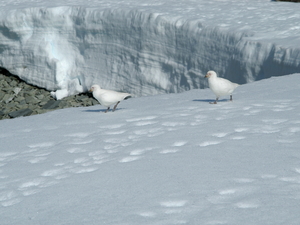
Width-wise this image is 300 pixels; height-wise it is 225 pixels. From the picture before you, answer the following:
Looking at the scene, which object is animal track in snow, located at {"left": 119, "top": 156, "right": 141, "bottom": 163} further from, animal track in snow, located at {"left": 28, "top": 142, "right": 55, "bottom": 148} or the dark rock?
the dark rock

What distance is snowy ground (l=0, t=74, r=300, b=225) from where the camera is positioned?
3080 millimetres

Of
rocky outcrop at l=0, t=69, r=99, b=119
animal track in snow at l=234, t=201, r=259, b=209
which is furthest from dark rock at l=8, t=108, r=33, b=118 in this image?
animal track in snow at l=234, t=201, r=259, b=209

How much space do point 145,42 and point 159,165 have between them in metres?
7.74

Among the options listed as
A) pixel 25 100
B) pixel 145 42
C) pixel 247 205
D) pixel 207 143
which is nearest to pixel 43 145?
pixel 207 143

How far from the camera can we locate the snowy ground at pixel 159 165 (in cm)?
308

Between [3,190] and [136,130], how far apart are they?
1718 mm

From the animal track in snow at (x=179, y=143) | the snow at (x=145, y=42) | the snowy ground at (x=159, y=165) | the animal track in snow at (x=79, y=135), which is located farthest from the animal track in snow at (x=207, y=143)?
the snow at (x=145, y=42)

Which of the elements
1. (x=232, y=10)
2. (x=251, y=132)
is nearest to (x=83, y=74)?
(x=232, y=10)

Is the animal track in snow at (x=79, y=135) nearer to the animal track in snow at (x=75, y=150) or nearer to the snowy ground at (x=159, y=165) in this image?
the snowy ground at (x=159, y=165)

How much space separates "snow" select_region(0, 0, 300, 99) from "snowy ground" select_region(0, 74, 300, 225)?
2.98 meters

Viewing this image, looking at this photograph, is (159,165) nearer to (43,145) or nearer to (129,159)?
(129,159)

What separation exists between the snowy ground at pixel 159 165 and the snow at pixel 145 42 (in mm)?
2983

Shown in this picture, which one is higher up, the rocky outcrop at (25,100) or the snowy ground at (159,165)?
the snowy ground at (159,165)

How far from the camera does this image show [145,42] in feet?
37.3
